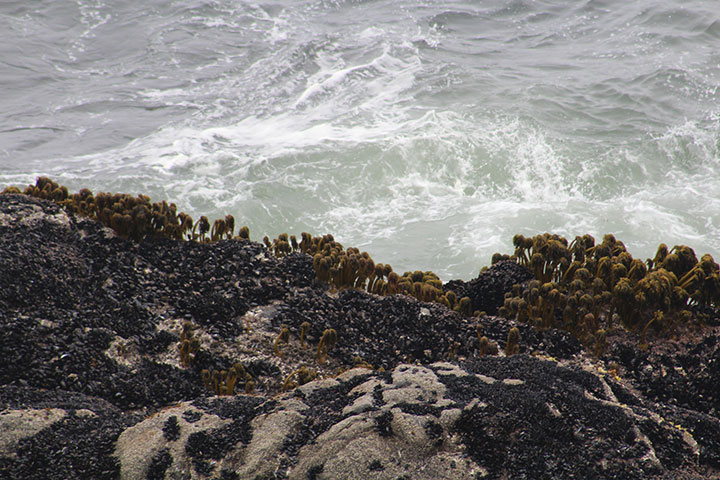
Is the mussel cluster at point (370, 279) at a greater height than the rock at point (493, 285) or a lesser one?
greater

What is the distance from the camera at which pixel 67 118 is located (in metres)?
14.1

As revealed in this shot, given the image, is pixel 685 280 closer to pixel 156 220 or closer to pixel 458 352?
pixel 458 352

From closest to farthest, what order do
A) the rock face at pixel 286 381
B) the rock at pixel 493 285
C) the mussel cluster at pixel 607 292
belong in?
the rock face at pixel 286 381 → the mussel cluster at pixel 607 292 → the rock at pixel 493 285

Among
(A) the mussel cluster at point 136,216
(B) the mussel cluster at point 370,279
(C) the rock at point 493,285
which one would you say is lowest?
(C) the rock at point 493,285

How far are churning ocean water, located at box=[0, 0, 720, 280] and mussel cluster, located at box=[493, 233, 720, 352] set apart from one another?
4482 millimetres

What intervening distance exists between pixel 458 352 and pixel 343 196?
7.60 m

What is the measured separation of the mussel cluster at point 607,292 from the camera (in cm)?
397

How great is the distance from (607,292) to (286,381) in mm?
2229

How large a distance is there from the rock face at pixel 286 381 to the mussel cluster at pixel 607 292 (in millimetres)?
144

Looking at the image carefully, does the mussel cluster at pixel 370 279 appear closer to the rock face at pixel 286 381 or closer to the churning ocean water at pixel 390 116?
the rock face at pixel 286 381

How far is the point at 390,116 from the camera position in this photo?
1409cm

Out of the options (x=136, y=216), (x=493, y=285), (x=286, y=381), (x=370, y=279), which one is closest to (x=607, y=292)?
(x=493, y=285)

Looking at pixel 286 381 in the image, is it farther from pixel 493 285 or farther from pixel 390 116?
pixel 390 116

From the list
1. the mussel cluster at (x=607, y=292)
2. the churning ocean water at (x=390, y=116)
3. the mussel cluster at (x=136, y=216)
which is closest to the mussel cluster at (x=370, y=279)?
the mussel cluster at (x=607, y=292)
